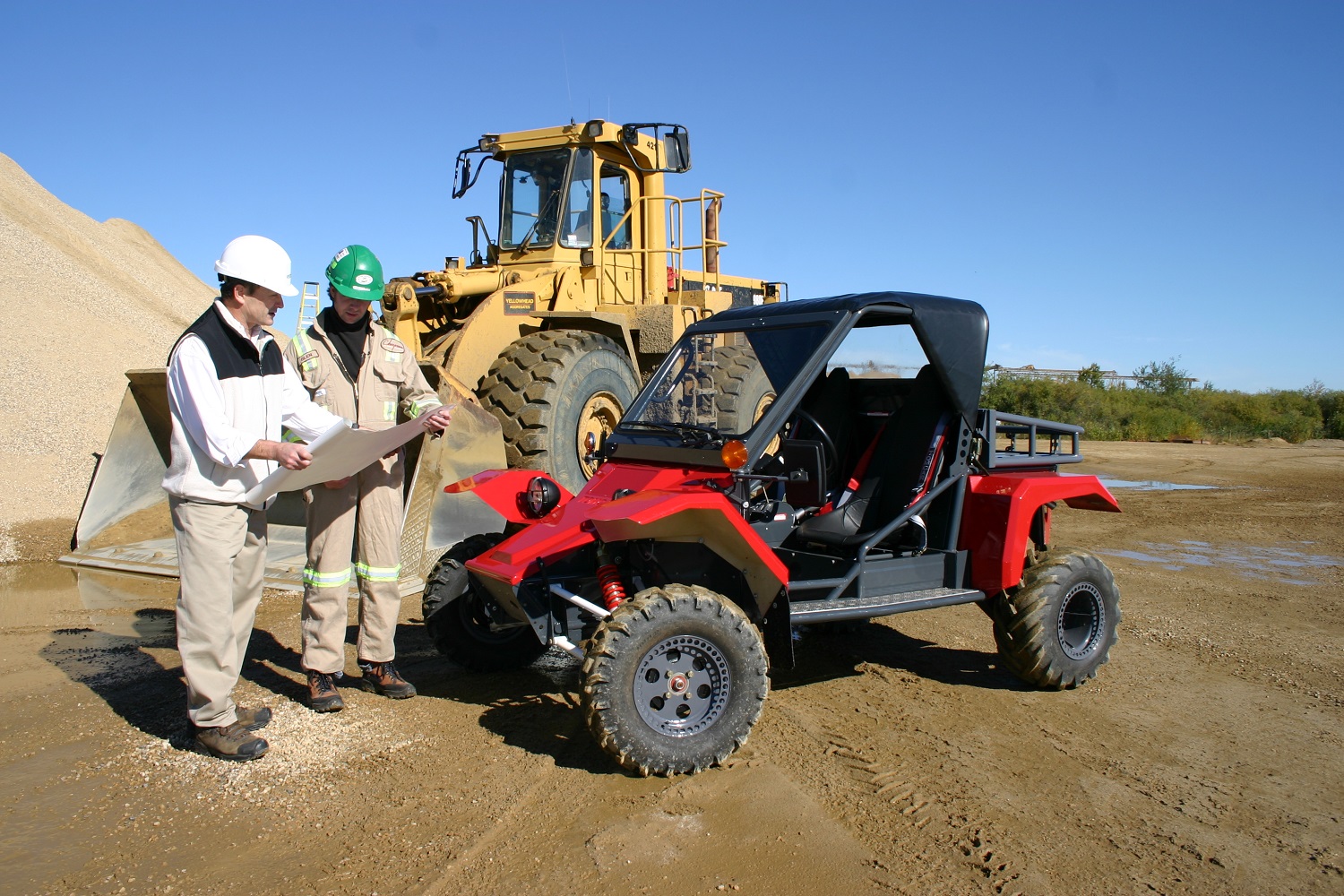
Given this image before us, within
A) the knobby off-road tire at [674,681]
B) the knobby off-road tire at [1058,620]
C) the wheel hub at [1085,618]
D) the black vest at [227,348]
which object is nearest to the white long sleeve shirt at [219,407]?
the black vest at [227,348]

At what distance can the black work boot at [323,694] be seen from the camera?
14.0 ft

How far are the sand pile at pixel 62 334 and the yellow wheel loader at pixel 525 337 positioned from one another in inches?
49.0

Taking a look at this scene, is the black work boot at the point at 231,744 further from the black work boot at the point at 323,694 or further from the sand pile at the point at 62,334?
the sand pile at the point at 62,334

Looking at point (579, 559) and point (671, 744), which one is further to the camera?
point (579, 559)

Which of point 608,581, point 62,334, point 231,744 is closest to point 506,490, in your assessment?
point 608,581

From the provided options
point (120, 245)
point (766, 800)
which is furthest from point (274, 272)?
point (120, 245)

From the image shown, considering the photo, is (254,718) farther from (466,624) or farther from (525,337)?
(525,337)

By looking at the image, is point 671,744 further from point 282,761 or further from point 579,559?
point 282,761

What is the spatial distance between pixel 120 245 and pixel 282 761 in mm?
23772

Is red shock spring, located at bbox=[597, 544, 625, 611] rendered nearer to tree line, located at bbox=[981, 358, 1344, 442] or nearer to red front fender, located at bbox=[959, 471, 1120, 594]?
red front fender, located at bbox=[959, 471, 1120, 594]

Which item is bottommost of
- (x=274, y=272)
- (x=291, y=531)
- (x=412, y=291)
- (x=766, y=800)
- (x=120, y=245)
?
(x=766, y=800)

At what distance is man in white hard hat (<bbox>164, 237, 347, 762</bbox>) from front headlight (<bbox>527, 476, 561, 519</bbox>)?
1092mm

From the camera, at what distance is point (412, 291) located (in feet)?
26.9

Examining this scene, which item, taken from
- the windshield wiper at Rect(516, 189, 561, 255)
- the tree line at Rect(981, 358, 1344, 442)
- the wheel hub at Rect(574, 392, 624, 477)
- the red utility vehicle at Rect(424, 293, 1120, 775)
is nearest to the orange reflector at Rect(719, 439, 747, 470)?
the red utility vehicle at Rect(424, 293, 1120, 775)
